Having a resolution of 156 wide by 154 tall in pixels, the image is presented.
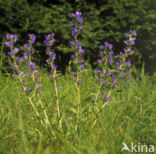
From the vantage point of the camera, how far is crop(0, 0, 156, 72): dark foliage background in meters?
5.54

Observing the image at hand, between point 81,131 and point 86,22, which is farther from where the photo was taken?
point 86,22

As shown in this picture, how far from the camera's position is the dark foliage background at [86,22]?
5.54 metres

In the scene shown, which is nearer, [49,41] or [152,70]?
[49,41]

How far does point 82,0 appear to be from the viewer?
19.3 feet

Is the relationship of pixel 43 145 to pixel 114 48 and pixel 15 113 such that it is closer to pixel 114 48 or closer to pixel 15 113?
pixel 15 113

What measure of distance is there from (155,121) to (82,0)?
385 cm

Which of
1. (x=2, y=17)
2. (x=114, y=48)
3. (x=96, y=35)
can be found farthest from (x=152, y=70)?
(x=2, y=17)

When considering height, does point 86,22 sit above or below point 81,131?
above

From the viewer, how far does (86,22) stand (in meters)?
5.52

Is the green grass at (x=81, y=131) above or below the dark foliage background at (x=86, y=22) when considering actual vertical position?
below

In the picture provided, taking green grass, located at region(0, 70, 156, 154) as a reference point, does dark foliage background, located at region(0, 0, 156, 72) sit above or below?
above

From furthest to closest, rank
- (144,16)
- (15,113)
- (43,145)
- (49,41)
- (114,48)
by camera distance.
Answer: (114,48) → (144,16) → (15,113) → (49,41) → (43,145)

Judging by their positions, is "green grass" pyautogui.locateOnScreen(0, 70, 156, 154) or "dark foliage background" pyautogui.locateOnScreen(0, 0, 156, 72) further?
"dark foliage background" pyautogui.locateOnScreen(0, 0, 156, 72)

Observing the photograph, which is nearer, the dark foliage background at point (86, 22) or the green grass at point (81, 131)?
the green grass at point (81, 131)
